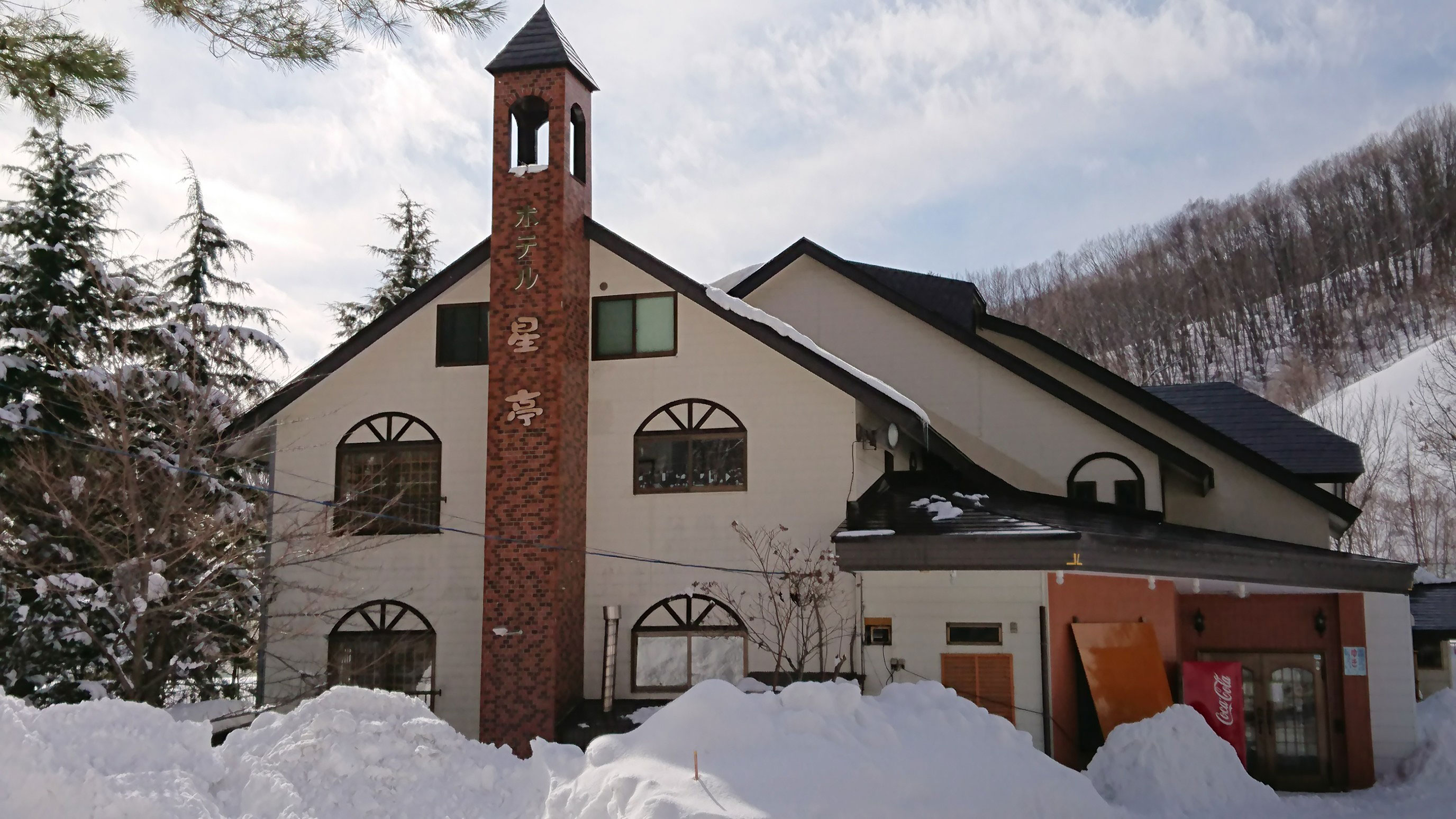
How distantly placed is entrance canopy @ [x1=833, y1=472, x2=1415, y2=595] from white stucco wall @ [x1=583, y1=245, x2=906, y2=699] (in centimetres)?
71

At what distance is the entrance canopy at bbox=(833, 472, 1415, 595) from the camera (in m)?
13.5

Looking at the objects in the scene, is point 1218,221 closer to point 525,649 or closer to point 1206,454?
point 1206,454

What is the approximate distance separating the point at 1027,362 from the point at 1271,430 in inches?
195

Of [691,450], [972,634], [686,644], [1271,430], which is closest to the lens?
[972,634]

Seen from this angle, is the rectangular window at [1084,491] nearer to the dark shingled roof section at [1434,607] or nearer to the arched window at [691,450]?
the arched window at [691,450]

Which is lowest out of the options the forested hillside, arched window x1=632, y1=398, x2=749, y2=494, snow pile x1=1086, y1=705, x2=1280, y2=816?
snow pile x1=1086, y1=705, x2=1280, y2=816

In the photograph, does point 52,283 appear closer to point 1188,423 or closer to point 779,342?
point 779,342

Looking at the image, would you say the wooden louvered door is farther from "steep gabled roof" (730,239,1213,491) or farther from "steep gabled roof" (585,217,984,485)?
"steep gabled roof" (730,239,1213,491)

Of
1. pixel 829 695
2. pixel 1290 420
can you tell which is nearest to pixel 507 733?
pixel 829 695

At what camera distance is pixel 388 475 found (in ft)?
55.8

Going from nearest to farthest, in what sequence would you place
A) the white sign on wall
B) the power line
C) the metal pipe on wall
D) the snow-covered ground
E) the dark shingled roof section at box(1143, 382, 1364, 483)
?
1. the snow-covered ground
2. the power line
3. the metal pipe on wall
4. the white sign on wall
5. the dark shingled roof section at box(1143, 382, 1364, 483)

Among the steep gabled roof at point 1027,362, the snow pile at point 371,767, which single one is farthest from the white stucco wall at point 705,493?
the snow pile at point 371,767

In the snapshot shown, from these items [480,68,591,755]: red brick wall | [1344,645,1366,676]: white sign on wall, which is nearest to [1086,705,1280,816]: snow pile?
[1344,645,1366,676]: white sign on wall

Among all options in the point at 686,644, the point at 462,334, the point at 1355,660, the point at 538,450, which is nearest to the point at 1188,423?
the point at 1355,660
